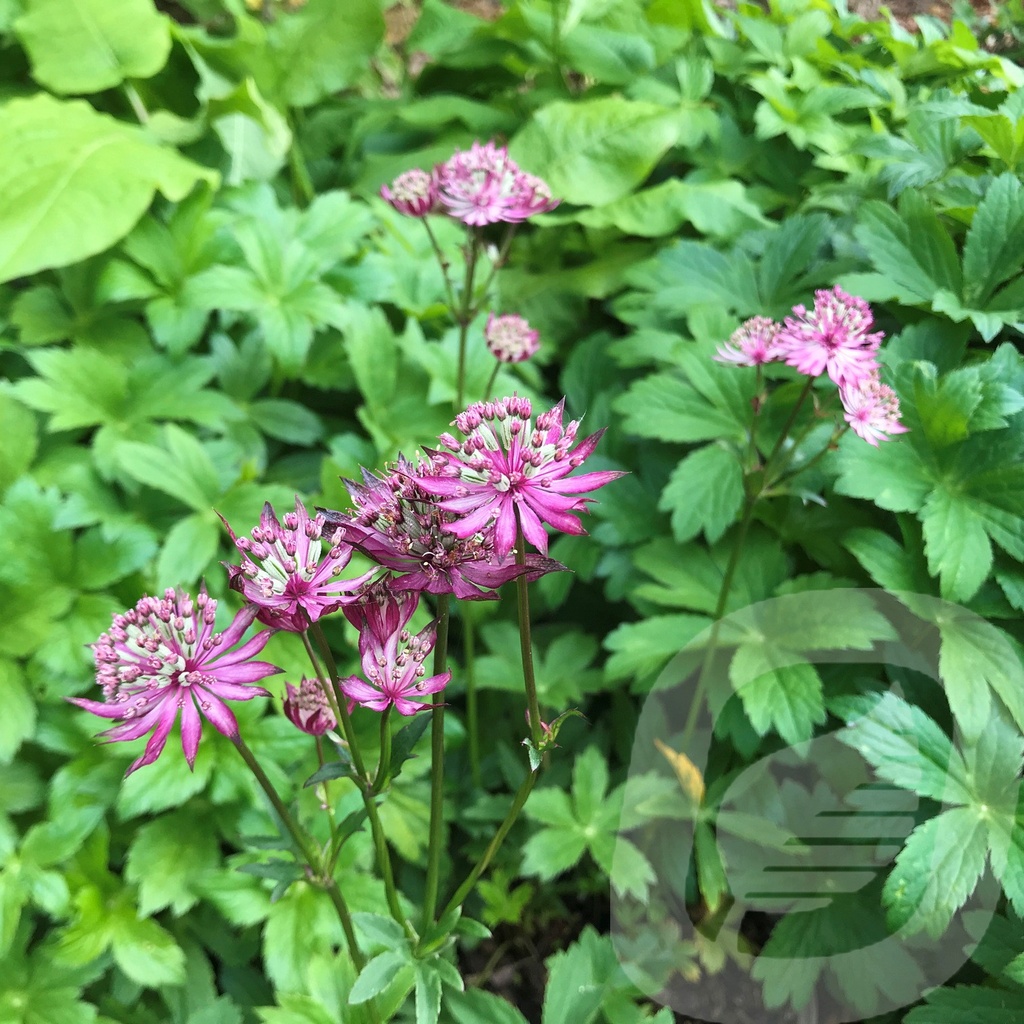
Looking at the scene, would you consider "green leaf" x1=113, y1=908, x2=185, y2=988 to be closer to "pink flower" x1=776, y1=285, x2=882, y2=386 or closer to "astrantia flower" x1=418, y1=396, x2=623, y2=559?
"astrantia flower" x1=418, y1=396, x2=623, y2=559

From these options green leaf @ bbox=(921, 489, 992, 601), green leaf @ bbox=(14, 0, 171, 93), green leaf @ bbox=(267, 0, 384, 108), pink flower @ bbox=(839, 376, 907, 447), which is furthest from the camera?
green leaf @ bbox=(267, 0, 384, 108)

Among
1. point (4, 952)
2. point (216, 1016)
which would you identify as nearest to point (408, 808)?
point (216, 1016)

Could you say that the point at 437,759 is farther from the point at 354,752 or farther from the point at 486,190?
the point at 486,190

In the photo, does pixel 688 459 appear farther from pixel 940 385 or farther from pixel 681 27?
pixel 681 27

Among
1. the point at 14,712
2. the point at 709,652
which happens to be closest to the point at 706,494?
the point at 709,652

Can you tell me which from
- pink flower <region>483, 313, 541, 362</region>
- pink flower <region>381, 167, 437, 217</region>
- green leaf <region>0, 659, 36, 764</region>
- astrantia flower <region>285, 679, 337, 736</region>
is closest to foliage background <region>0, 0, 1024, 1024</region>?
green leaf <region>0, 659, 36, 764</region>

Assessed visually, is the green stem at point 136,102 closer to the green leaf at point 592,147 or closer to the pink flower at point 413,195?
the green leaf at point 592,147
